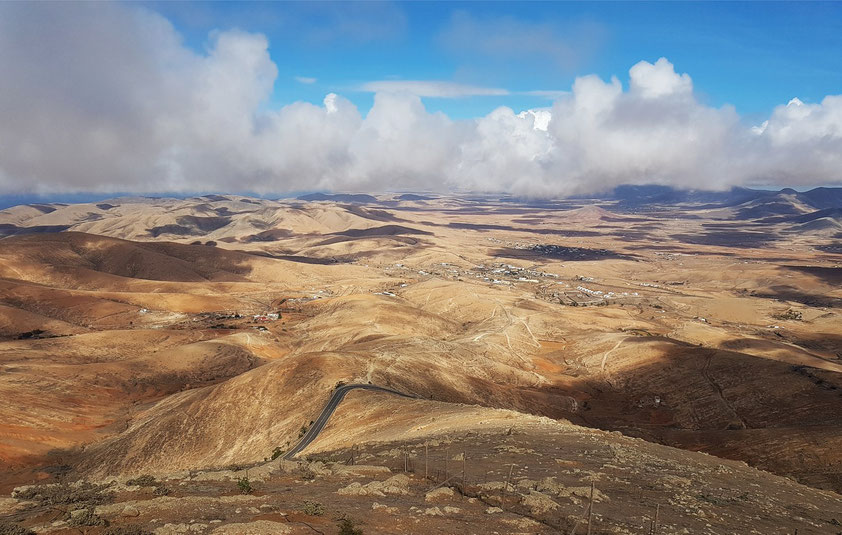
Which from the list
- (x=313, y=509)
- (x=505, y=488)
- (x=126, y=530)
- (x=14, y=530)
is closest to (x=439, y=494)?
(x=505, y=488)

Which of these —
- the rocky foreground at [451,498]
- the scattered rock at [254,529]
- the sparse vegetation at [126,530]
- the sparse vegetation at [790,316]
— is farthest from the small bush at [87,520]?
the sparse vegetation at [790,316]

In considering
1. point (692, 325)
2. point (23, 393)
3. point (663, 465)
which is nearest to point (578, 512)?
point (663, 465)

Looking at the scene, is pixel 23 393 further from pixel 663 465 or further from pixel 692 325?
pixel 692 325

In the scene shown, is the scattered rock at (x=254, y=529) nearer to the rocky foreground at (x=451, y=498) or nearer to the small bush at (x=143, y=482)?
the rocky foreground at (x=451, y=498)

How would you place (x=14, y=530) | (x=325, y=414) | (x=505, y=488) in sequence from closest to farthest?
(x=14, y=530) → (x=505, y=488) → (x=325, y=414)

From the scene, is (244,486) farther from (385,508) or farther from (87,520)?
(385,508)
